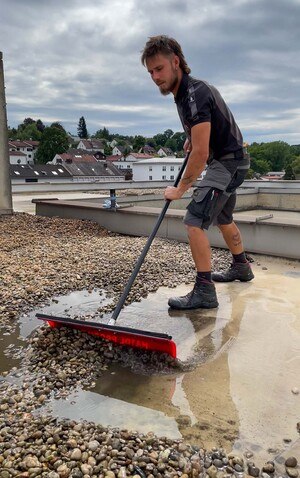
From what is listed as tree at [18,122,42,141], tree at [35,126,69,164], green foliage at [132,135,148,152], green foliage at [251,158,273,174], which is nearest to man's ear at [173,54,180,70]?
tree at [35,126,69,164]

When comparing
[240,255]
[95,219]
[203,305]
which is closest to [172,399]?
[203,305]

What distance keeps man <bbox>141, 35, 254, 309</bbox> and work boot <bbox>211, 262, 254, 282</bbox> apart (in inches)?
28.7

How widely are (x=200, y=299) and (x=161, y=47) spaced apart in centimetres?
181

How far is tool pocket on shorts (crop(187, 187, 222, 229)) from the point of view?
3.04 meters

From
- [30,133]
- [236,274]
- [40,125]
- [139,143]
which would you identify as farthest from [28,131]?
[236,274]

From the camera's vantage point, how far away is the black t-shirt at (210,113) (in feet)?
9.21

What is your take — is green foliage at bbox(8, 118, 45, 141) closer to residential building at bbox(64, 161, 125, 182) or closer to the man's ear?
residential building at bbox(64, 161, 125, 182)

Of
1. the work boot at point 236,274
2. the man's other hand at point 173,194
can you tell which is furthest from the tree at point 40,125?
the man's other hand at point 173,194

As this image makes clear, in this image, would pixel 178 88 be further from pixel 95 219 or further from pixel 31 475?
pixel 95 219

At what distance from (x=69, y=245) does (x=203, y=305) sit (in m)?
2.65

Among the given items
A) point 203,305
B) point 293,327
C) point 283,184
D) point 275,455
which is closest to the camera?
point 275,455

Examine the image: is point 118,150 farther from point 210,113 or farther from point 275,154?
point 210,113

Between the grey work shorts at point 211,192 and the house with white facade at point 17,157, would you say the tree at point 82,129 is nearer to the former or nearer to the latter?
the house with white facade at point 17,157

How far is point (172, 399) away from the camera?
2068 mm
